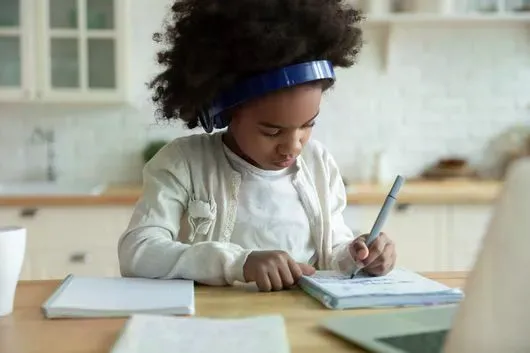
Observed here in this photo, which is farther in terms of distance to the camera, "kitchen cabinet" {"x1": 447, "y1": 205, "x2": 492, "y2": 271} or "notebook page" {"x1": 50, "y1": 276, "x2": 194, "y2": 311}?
"kitchen cabinet" {"x1": 447, "y1": 205, "x2": 492, "y2": 271}

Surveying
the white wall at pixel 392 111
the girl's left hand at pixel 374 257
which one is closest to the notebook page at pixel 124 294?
the girl's left hand at pixel 374 257

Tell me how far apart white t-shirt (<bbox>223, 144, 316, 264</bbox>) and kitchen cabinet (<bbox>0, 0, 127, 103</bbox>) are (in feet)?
5.92

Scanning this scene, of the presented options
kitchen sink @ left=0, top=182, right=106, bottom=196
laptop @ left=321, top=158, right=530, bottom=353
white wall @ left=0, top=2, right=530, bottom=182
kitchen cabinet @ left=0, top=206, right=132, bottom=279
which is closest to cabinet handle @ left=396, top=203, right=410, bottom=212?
white wall @ left=0, top=2, right=530, bottom=182

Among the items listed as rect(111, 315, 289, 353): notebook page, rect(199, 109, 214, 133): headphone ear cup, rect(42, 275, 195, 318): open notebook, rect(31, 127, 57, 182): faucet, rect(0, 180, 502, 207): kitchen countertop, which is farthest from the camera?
rect(31, 127, 57, 182): faucet

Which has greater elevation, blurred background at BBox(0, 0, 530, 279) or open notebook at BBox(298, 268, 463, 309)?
blurred background at BBox(0, 0, 530, 279)

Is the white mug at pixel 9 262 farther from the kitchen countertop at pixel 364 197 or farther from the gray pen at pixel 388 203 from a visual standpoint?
the kitchen countertop at pixel 364 197

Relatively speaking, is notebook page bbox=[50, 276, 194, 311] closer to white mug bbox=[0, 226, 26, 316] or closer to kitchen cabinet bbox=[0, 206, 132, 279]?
white mug bbox=[0, 226, 26, 316]

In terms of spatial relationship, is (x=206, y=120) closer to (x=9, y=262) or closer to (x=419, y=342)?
(x=9, y=262)

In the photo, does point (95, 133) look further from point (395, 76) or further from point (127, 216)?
point (395, 76)

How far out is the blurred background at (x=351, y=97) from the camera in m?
3.26

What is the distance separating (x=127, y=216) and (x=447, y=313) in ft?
7.10

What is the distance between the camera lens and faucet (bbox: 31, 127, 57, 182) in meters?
3.52

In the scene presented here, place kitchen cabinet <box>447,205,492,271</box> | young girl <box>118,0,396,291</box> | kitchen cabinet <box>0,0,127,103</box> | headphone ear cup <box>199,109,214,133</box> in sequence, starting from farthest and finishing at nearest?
kitchen cabinet <box>0,0,127,103</box>, kitchen cabinet <box>447,205,492,271</box>, headphone ear cup <box>199,109,214,133</box>, young girl <box>118,0,396,291</box>

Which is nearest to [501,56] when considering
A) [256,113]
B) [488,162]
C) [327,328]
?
[488,162]
